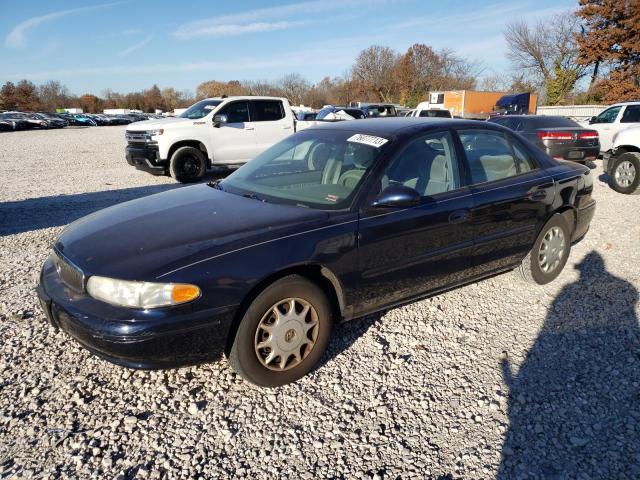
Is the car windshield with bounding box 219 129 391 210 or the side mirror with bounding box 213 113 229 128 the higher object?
the side mirror with bounding box 213 113 229 128

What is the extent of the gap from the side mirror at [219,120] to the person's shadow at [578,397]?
309 inches

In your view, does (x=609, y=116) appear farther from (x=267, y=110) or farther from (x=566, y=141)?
(x=267, y=110)

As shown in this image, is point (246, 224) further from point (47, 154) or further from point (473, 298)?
point (47, 154)

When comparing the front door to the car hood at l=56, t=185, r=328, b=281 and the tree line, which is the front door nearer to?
the car hood at l=56, t=185, r=328, b=281

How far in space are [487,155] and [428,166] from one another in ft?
2.36

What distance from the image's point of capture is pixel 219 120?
9.88 metres

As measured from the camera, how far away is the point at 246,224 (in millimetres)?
2779

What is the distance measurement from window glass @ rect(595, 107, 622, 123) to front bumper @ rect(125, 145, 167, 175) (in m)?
11.4

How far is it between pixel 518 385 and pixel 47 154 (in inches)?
735

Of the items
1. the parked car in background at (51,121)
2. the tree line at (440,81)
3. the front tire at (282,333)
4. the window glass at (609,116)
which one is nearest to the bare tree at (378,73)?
the tree line at (440,81)

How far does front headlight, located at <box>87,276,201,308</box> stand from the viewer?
2359mm

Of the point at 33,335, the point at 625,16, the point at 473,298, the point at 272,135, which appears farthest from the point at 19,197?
the point at 625,16

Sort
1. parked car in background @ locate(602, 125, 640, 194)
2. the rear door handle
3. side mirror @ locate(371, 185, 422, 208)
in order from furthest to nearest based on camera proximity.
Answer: parked car in background @ locate(602, 125, 640, 194)
the rear door handle
side mirror @ locate(371, 185, 422, 208)

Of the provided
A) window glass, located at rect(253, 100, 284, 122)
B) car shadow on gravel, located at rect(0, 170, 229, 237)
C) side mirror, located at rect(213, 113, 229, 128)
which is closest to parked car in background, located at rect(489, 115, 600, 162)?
window glass, located at rect(253, 100, 284, 122)
